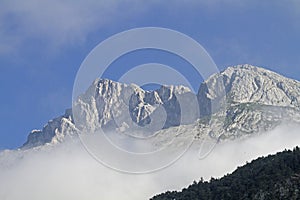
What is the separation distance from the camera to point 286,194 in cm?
19575

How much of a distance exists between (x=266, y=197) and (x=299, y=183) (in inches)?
432

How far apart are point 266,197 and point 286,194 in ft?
21.9

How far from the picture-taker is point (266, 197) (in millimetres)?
199500

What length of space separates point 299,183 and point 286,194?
684cm

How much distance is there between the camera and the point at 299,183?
200 metres
